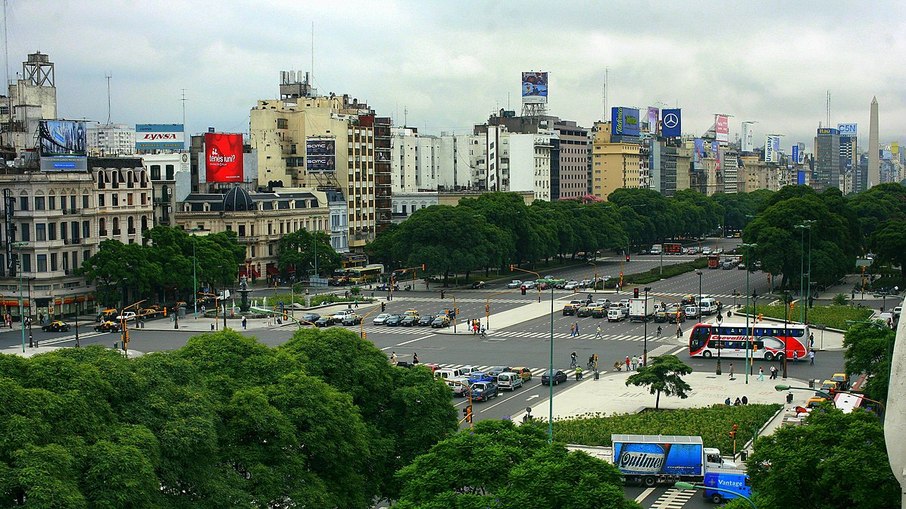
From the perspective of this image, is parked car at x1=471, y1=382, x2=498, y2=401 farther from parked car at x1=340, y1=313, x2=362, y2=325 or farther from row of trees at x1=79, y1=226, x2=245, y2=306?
row of trees at x1=79, y1=226, x2=245, y2=306

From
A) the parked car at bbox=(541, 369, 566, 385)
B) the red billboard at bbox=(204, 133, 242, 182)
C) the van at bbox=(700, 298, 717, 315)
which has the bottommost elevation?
the parked car at bbox=(541, 369, 566, 385)

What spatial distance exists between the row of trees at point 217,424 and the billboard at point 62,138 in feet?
198

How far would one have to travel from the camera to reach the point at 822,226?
11144 cm

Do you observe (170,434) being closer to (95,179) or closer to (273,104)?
(95,179)

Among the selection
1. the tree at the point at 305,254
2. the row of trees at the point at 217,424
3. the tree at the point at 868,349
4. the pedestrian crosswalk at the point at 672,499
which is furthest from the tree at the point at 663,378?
the tree at the point at 305,254

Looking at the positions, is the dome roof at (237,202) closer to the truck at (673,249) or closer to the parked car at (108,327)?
the parked car at (108,327)

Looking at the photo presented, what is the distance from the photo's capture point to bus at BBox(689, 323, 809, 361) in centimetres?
7475

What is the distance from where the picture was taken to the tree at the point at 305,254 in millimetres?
125500

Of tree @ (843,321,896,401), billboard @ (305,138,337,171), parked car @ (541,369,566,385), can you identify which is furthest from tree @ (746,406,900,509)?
billboard @ (305,138,337,171)

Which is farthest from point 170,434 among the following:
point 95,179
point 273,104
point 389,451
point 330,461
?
point 273,104

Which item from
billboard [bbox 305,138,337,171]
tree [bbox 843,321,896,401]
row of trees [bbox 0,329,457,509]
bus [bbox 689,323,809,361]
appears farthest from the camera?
billboard [bbox 305,138,337,171]

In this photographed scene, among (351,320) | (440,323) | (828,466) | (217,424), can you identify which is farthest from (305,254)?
(828,466)

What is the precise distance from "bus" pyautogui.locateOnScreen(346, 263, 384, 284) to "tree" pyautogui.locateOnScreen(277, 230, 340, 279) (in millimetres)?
2130

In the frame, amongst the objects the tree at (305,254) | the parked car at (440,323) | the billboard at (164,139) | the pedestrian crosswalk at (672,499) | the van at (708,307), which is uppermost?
the billboard at (164,139)
